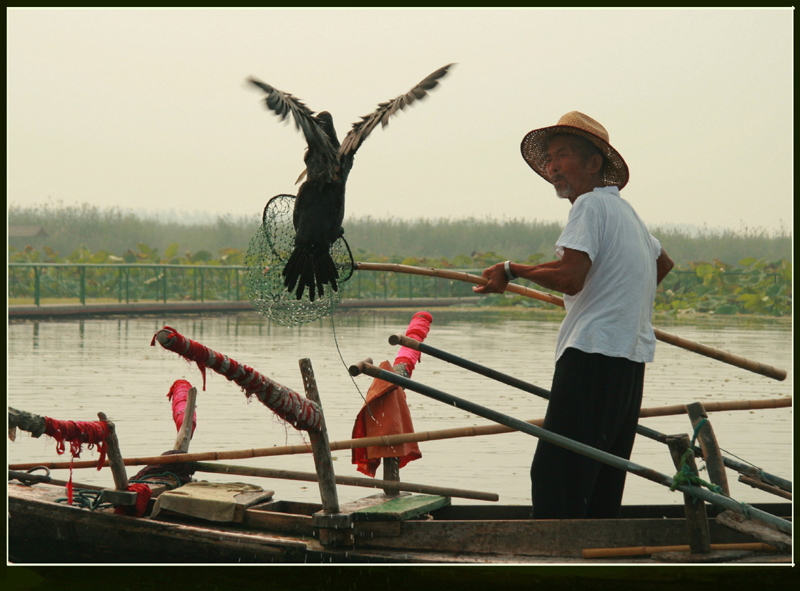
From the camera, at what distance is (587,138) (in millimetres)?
2980

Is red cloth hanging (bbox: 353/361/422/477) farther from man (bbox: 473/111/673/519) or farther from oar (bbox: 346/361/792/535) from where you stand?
oar (bbox: 346/361/792/535)

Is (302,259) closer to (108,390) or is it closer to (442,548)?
(442,548)

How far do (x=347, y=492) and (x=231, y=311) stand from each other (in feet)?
46.4

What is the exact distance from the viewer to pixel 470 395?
822 centimetres

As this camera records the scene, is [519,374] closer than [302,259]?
No

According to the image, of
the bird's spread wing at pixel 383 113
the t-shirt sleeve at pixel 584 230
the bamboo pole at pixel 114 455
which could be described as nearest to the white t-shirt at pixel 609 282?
the t-shirt sleeve at pixel 584 230

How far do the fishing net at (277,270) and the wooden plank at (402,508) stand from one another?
0.81 m

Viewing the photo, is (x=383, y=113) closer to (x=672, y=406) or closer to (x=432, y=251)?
(x=672, y=406)

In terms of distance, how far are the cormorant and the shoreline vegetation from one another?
12.1m

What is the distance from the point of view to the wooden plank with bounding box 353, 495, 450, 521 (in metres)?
3.12

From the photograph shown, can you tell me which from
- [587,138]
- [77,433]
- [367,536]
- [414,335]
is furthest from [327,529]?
[587,138]

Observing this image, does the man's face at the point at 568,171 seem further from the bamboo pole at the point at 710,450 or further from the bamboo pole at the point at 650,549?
the bamboo pole at the point at 650,549

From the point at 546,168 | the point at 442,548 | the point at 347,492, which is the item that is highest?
the point at 546,168
